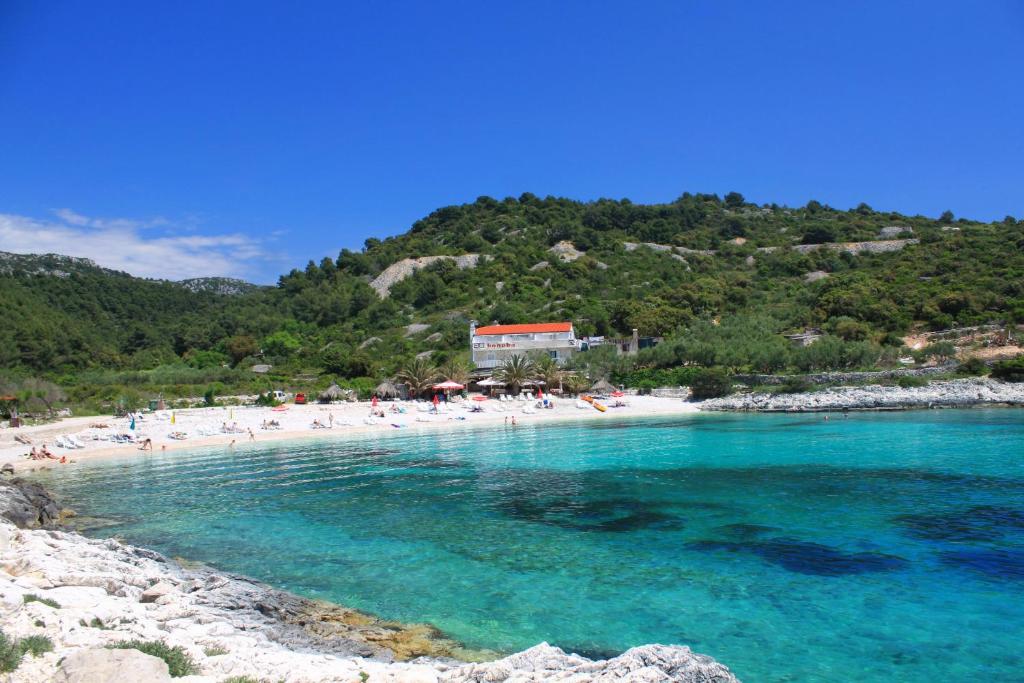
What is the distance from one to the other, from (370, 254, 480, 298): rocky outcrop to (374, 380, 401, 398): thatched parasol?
39.7m

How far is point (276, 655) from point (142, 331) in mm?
81714

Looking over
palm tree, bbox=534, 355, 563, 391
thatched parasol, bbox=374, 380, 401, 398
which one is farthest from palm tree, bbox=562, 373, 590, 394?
thatched parasol, bbox=374, 380, 401, 398

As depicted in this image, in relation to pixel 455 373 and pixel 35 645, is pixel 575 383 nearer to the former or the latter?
pixel 455 373

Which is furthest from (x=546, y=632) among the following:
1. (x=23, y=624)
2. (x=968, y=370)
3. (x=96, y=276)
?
(x=96, y=276)

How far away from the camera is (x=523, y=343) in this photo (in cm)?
5709

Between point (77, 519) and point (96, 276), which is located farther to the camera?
point (96, 276)

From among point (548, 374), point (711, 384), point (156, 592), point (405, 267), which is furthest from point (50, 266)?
point (156, 592)

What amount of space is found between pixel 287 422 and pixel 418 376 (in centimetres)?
1353

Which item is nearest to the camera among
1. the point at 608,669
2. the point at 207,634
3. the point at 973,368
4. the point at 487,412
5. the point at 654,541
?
the point at 608,669

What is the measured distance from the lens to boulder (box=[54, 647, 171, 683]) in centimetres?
491

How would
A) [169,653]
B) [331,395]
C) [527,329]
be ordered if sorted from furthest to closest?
[527,329], [331,395], [169,653]

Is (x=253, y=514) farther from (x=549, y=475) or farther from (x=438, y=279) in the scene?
(x=438, y=279)

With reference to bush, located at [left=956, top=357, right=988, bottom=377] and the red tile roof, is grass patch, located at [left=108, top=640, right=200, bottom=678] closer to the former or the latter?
bush, located at [left=956, top=357, right=988, bottom=377]

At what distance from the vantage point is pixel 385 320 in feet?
249
